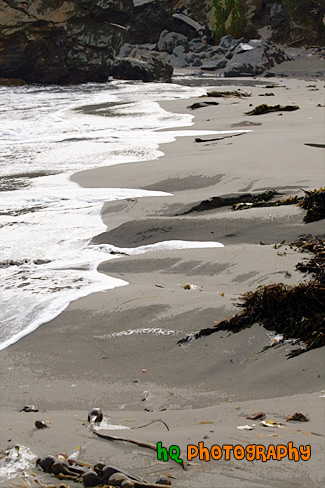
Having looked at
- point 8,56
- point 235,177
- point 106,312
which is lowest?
point 106,312

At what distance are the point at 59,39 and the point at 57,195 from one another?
1567 cm

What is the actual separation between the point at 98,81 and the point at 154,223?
1664cm

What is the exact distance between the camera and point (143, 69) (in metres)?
20.0

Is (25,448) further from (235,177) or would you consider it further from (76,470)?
(235,177)

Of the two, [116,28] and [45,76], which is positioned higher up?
[116,28]

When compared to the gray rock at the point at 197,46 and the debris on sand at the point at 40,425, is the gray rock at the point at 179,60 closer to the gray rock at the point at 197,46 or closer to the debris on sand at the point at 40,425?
the gray rock at the point at 197,46

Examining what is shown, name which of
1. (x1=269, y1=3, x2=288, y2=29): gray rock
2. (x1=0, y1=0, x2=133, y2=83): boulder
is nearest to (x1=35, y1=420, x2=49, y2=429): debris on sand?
(x1=0, y1=0, x2=133, y2=83): boulder

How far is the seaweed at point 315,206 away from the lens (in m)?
4.05

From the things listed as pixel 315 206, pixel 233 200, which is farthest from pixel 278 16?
pixel 315 206

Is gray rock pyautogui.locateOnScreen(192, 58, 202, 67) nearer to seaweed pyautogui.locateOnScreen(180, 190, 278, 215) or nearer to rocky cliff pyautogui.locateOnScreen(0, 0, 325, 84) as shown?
rocky cliff pyautogui.locateOnScreen(0, 0, 325, 84)

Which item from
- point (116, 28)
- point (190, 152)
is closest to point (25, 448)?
point (190, 152)

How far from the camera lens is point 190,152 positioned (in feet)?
23.3

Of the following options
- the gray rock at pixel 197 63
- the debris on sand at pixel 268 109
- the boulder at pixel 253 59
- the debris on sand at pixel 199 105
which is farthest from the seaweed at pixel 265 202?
the gray rock at pixel 197 63

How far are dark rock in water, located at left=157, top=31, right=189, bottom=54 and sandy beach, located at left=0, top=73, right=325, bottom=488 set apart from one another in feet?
80.5
